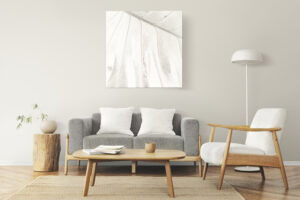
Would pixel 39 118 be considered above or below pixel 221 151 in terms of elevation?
above

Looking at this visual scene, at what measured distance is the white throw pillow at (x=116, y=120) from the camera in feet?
15.2

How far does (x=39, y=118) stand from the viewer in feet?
16.7

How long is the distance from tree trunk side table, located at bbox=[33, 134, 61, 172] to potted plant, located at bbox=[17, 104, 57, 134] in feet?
0.57

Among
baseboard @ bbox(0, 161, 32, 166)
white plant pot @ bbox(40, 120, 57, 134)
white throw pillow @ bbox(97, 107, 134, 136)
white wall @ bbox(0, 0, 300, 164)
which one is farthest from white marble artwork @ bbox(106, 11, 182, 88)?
baseboard @ bbox(0, 161, 32, 166)

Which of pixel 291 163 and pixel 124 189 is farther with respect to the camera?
pixel 291 163

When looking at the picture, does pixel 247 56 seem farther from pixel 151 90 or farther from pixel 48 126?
pixel 48 126

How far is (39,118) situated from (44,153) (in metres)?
0.75

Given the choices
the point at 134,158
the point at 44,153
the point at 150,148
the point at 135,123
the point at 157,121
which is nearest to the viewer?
the point at 134,158

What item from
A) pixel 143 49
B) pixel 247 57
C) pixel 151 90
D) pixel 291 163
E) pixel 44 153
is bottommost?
pixel 291 163

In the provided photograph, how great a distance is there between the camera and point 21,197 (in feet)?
9.78

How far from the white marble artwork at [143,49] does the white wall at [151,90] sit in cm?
11

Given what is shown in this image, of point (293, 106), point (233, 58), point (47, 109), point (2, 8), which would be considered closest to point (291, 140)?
point (293, 106)

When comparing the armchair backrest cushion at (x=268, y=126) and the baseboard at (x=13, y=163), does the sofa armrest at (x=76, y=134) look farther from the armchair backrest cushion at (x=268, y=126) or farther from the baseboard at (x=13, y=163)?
the armchair backrest cushion at (x=268, y=126)

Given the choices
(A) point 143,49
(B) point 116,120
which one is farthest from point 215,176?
(A) point 143,49
